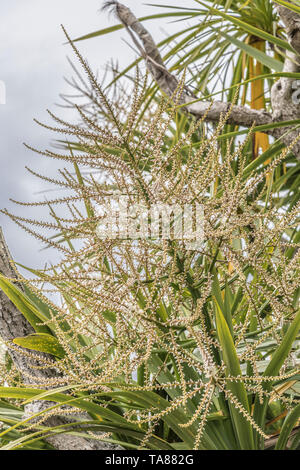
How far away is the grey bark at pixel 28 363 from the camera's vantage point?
0.87 meters

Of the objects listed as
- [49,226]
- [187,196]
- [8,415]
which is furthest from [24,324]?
[187,196]

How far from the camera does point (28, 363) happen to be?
93cm

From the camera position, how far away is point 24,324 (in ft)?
3.20

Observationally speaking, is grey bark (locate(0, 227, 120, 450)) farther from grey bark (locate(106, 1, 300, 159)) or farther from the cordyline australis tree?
grey bark (locate(106, 1, 300, 159))

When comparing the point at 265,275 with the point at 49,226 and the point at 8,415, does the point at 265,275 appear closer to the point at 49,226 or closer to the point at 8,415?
the point at 49,226

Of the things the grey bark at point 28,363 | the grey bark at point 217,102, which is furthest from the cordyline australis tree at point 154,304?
the grey bark at point 217,102

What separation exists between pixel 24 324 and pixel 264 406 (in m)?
0.48

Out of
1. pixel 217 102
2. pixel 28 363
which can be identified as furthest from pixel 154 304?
pixel 217 102

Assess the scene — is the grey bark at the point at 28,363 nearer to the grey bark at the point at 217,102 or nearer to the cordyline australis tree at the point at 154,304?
the cordyline australis tree at the point at 154,304

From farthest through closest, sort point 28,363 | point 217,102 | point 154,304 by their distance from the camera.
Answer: point 217,102 < point 28,363 < point 154,304

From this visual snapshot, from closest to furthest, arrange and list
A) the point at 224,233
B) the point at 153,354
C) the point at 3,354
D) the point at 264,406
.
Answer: the point at 224,233, the point at 264,406, the point at 153,354, the point at 3,354

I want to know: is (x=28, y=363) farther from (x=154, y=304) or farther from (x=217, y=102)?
(x=217, y=102)

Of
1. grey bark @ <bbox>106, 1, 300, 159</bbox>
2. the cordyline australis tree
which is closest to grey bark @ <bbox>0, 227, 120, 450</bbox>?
the cordyline australis tree

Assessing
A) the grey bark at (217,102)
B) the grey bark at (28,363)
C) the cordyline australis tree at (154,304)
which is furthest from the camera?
the grey bark at (217,102)
